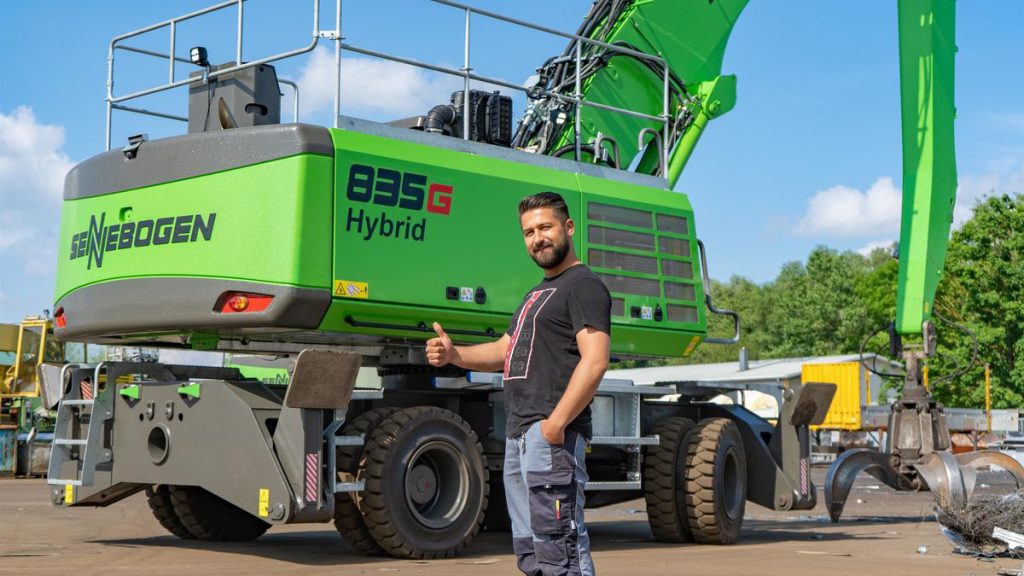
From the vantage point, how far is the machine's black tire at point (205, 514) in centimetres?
1117

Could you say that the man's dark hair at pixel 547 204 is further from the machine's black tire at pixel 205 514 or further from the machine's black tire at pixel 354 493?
the machine's black tire at pixel 205 514

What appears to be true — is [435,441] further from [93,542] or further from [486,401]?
[93,542]

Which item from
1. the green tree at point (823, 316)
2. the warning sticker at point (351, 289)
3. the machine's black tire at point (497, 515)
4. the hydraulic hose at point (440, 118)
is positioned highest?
the green tree at point (823, 316)

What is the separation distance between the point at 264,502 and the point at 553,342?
162 inches

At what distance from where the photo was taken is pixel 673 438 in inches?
464

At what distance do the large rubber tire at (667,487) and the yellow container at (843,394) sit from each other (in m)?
29.2

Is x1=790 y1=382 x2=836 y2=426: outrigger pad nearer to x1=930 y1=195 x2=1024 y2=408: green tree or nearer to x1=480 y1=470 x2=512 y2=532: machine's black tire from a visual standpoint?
x1=480 y1=470 x2=512 y2=532: machine's black tire

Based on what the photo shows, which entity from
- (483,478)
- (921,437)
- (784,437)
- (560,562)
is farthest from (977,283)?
(560,562)

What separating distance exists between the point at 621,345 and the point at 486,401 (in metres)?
1.46

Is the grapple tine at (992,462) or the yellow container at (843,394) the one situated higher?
the yellow container at (843,394)

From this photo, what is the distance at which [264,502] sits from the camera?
8.92m

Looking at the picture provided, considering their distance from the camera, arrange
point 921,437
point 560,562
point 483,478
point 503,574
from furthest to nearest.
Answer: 1. point 921,437
2. point 483,478
3. point 503,574
4. point 560,562

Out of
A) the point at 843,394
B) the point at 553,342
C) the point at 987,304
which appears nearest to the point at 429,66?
the point at 553,342

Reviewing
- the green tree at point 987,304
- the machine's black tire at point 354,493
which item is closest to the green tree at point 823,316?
the green tree at point 987,304
